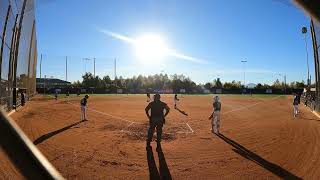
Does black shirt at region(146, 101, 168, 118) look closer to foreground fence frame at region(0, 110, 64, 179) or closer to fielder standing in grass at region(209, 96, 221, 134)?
fielder standing in grass at region(209, 96, 221, 134)

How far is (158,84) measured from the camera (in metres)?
155

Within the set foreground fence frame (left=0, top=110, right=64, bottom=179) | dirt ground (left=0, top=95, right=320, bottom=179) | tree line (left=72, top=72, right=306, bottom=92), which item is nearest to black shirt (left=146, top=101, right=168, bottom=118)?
dirt ground (left=0, top=95, right=320, bottom=179)

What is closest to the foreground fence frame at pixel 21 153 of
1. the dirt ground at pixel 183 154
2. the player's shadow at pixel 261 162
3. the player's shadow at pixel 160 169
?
the dirt ground at pixel 183 154

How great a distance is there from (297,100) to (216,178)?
23.6m

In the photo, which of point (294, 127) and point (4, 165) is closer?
point (4, 165)

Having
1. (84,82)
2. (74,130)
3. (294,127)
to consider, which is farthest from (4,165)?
(84,82)

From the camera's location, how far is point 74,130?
2203 cm

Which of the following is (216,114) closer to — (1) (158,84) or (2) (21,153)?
(2) (21,153)

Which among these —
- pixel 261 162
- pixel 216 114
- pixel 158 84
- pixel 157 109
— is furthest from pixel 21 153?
pixel 158 84

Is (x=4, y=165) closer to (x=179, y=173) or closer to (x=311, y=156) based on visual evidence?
(x=179, y=173)

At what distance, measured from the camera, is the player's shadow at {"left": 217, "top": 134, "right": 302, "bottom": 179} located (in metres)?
11.3

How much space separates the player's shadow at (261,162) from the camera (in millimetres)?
11333

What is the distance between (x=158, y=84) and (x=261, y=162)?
465 ft

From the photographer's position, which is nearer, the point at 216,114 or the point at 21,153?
the point at 21,153
